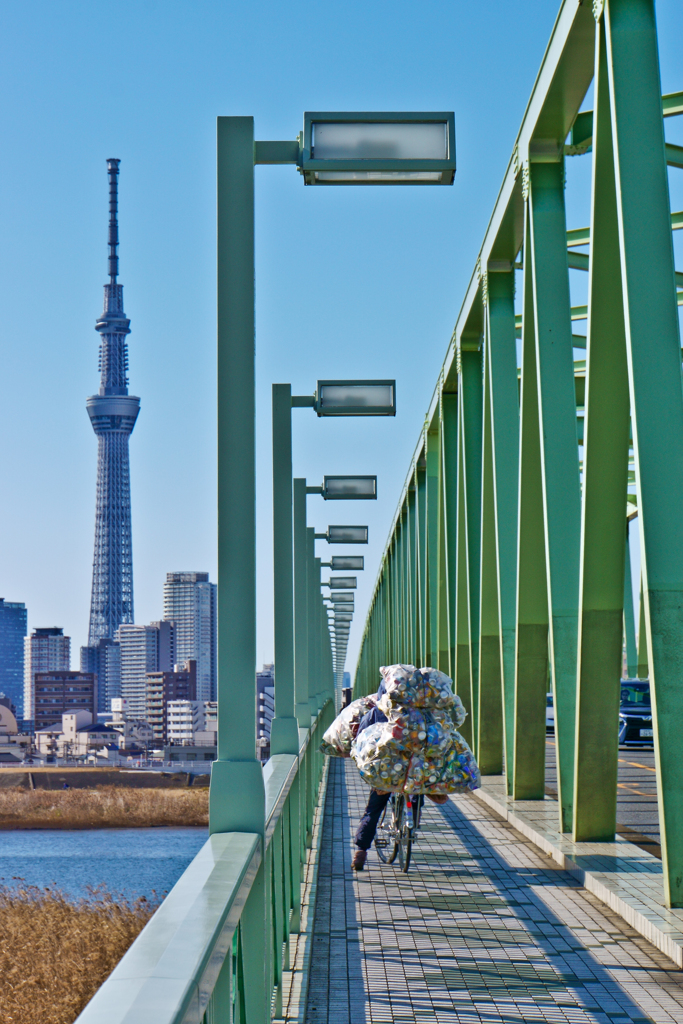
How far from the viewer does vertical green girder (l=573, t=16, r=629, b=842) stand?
7.70 m

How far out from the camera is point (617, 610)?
8.16 m

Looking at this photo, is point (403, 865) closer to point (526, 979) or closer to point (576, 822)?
point (576, 822)

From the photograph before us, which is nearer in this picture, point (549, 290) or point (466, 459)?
point (549, 290)

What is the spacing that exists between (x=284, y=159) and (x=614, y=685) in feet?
16.8

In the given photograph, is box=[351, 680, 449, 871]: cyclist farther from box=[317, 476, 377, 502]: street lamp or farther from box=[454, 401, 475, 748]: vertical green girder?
box=[454, 401, 475, 748]: vertical green girder

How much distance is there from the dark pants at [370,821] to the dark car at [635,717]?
A: 12.8 m

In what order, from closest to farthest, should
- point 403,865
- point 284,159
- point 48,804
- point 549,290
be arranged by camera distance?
point 284,159
point 403,865
point 549,290
point 48,804

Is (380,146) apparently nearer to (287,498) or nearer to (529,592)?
(287,498)

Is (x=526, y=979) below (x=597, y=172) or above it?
below

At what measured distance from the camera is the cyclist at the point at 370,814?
791 centimetres

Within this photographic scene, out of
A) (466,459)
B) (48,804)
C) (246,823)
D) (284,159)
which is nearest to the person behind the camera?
(246,823)

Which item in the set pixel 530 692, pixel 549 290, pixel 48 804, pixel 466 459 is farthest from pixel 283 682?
pixel 48 804

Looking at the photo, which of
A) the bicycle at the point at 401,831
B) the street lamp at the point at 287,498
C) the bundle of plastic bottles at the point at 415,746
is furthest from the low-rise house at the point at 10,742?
the bundle of plastic bottles at the point at 415,746

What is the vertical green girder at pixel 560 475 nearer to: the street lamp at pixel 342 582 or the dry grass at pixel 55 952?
the dry grass at pixel 55 952
